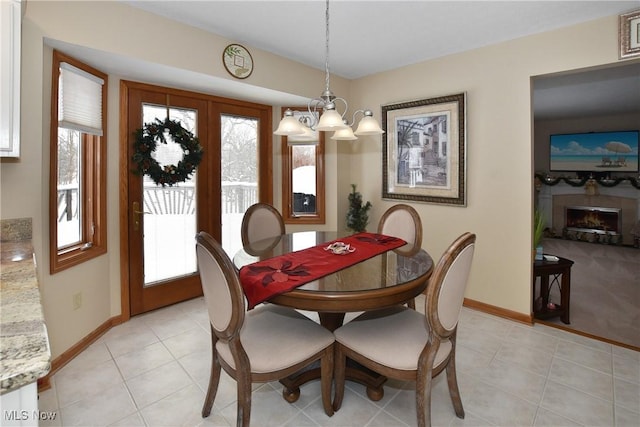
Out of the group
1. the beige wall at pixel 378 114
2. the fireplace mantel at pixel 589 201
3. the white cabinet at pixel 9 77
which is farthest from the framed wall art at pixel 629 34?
the fireplace mantel at pixel 589 201

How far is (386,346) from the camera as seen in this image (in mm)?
1701

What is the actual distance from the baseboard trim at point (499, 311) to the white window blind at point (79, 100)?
3.78 m

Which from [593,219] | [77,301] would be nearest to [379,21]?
[77,301]

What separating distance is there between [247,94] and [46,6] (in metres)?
1.74


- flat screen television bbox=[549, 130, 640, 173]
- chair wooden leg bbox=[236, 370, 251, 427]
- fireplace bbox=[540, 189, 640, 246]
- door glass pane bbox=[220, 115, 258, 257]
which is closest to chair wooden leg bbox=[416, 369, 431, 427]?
chair wooden leg bbox=[236, 370, 251, 427]

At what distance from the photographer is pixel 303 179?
4238 mm

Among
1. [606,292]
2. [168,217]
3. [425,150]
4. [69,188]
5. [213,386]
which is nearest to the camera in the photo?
[213,386]

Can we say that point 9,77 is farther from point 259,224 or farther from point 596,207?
point 596,207

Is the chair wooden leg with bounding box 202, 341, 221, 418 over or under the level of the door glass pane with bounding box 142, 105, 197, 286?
under

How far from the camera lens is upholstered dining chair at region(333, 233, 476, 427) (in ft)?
5.03

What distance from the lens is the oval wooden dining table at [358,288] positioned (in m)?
1.58

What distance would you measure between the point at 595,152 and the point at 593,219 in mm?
1364

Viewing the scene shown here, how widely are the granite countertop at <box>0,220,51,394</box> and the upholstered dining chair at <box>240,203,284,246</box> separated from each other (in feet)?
5.33

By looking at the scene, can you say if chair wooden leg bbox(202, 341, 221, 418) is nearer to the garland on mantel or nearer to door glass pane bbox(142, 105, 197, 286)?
door glass pane bbox(142, 105, 197, 286)
